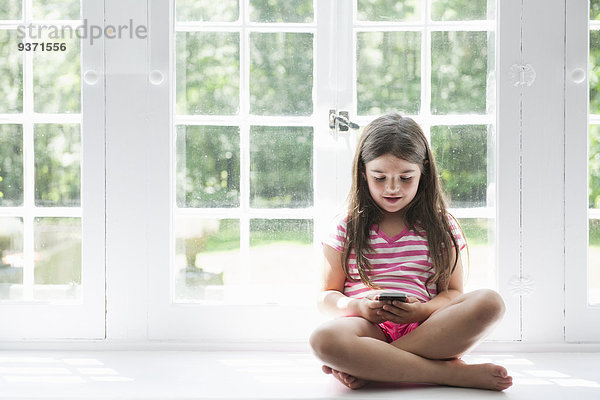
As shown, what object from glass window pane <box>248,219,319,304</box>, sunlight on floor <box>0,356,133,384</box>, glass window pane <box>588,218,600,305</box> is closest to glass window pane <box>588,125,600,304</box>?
glass window pane <box>588,218,600,305</box>

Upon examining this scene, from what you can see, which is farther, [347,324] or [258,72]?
[258,72]

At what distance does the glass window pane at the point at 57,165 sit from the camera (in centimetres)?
194

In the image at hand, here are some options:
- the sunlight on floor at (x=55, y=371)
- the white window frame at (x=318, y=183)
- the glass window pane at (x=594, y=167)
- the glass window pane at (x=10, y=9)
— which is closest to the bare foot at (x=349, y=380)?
the white window frame at (x=318, y=183)

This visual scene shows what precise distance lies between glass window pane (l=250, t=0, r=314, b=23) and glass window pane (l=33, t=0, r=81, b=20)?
20.3 inches

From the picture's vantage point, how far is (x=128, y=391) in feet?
4.95

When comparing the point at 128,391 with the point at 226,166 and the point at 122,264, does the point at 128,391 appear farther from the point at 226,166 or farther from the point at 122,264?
the point at 226,166

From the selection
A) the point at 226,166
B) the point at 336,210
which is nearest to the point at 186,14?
the point at 226,166

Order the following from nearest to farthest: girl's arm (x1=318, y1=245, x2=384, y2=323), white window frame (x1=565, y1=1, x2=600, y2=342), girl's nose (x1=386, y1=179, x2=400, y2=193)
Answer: girl's arm (x1=318, y1=245, x2=384, y2=323) < girl's nose (x1=386, y1=179, x2=400, y2=193) < white window frame (x1=565, y1=1, x2=600, y2=342)

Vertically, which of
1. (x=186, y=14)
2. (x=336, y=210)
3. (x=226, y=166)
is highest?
(x=186, y=14)

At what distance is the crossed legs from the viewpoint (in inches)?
58.7

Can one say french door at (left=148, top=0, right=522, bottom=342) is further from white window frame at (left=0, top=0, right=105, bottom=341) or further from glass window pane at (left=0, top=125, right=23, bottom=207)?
glass window pane at (left=0, top=125, right=23, bottom=207)

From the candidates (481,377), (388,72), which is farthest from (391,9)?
(481,377)

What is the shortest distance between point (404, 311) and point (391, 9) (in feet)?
2.90

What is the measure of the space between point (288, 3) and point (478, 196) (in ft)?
2.60
